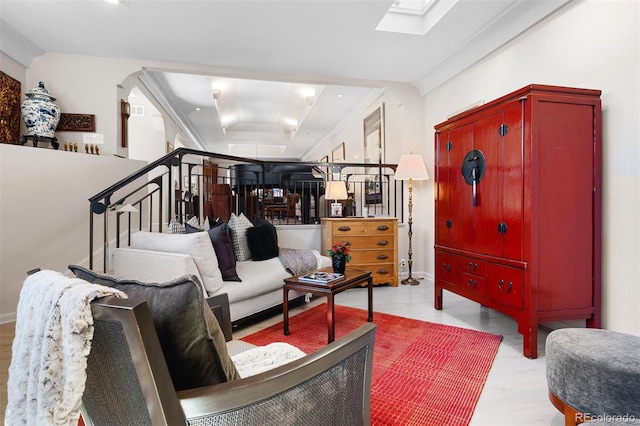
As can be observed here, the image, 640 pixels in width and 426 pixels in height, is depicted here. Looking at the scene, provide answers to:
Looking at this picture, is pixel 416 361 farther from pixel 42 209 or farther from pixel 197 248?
pixel 42 209

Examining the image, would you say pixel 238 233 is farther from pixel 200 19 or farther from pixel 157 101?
pixel 157 101

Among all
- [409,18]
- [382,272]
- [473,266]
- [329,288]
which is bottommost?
[382,272]

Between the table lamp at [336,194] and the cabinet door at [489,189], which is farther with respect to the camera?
the table lamp at [336,194]

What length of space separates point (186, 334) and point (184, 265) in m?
1.57

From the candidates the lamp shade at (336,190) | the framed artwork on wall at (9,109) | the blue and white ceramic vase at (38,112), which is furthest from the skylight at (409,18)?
the framed artwork on wall at (9,109)

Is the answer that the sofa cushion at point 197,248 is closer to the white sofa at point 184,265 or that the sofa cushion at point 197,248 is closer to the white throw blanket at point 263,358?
the white sofa at point 184,265

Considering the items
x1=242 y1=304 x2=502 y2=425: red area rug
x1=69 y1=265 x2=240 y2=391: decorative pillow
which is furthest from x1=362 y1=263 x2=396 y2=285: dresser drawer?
x1=69 y1=265 x2=240 y2=391: decorative pillow

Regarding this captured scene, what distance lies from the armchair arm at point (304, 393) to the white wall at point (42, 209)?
140 inches

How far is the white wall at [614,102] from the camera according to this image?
2111 millimetres

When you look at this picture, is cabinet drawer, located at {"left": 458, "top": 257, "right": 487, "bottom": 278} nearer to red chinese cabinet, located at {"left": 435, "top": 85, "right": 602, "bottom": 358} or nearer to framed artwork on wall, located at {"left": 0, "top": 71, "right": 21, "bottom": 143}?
red chinese cabinet, located at {"left": 435, "top": 85, "right": 602, "bottom": 358}

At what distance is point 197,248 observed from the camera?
2.32 m

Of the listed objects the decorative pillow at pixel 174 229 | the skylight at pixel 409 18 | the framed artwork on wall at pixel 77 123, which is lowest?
the decorative pillow at pixel 174 229

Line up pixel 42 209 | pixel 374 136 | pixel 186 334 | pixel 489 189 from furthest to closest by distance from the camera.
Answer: pixel 374 136, pixel 42 209, pixel 489 189, pixel 186 334

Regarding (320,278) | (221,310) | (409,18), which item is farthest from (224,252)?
(409,18)
